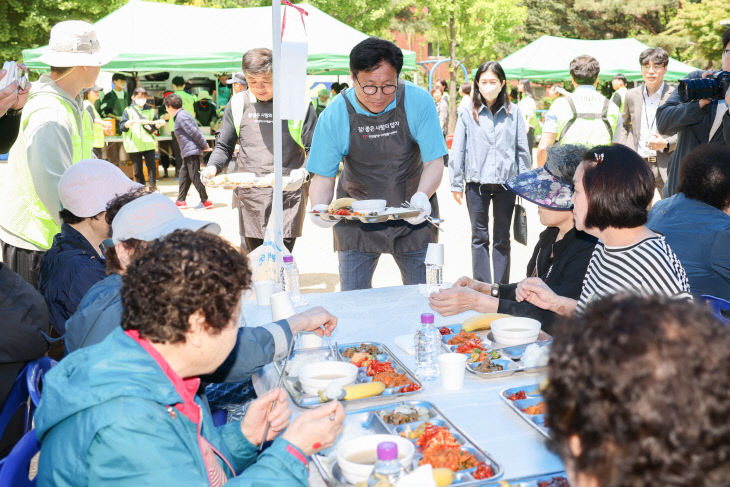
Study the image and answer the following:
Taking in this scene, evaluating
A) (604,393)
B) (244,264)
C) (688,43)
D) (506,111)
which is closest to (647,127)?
(506,111)

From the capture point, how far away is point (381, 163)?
12.1 ft

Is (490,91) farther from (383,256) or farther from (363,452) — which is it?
(363,452)

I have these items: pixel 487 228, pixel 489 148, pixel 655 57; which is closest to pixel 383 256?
pixel 487 228

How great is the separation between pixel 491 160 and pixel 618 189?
3358 millimetres

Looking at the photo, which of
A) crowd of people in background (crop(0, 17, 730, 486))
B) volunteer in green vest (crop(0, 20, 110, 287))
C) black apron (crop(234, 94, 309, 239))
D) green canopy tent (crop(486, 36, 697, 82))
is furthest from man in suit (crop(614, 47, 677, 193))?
green canopy tent (crop(486, 36, 697, 82))

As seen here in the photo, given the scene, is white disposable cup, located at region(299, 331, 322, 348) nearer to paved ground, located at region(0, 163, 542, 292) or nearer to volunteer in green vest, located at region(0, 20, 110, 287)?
volunteer in green vest, located at region(0, 20, 110, 287)

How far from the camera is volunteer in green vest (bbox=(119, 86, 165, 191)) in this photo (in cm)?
1127

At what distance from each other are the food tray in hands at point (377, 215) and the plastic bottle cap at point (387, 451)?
1.96 metres

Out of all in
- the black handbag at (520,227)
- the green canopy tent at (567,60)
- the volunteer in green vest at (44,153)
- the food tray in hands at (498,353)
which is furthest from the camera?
the green canopy tent at (567,60)

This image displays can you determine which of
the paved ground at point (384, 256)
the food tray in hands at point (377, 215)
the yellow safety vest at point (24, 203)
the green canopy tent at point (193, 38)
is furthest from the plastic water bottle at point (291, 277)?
the green canopy tent at point (193, 38)

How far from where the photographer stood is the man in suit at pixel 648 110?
21.5ft

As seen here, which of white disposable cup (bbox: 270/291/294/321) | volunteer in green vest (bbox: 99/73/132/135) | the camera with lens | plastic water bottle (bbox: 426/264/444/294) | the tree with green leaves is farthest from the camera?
the tree with green leaves

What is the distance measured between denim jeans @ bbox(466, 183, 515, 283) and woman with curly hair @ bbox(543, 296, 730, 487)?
4.65 meters

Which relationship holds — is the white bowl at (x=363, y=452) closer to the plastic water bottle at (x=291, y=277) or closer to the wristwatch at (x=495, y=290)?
the wristwatch at (x=495, y=290)
